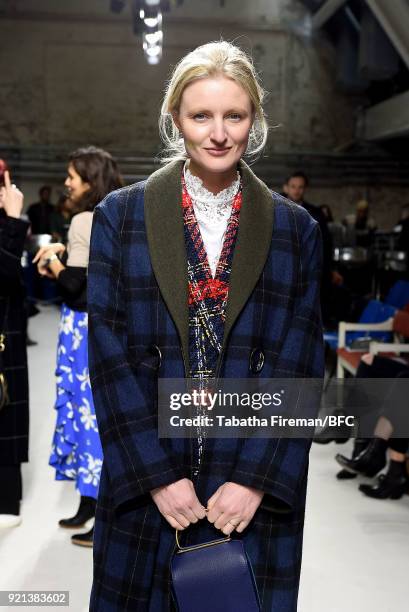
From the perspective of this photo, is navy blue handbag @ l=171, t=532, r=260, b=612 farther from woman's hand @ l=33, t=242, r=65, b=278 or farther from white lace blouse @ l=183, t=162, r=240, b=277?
woman's hand @ l=33, t=242, r=65, b=278

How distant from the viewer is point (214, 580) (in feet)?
4.54

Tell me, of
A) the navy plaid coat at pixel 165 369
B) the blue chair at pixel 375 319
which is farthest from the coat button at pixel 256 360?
the blue chair at pixel 375 319

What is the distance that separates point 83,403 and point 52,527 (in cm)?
61

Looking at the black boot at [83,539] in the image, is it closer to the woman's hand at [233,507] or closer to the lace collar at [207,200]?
the woman's hand at [233,507]

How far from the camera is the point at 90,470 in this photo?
323 cm

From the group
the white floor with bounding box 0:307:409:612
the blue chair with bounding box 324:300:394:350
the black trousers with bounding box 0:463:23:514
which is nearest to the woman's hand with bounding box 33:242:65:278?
the black trousers with bounding box 0:463:23:514

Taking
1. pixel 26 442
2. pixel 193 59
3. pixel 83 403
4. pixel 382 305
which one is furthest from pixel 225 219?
pixel 382 305

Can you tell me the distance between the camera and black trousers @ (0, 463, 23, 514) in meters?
3.40

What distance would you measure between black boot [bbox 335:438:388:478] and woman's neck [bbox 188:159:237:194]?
8.59 ft

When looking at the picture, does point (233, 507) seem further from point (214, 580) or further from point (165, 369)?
point (165, 369)

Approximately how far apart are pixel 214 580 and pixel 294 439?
28 centimetres

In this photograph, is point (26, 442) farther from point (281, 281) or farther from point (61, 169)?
point (61, 169)

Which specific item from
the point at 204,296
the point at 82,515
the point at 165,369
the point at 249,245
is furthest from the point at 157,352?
the point at 82,515

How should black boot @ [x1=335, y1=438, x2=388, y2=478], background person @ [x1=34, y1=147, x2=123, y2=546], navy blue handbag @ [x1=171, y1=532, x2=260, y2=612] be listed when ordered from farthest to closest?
black boot @ [x1=335, y1=438, x2=388, y2=478] → background person @ [x1=34, y1=147, x2=123, y2=546] → navy blue handbag @ [x1=171, y1=532, x2=260, y2=612]
